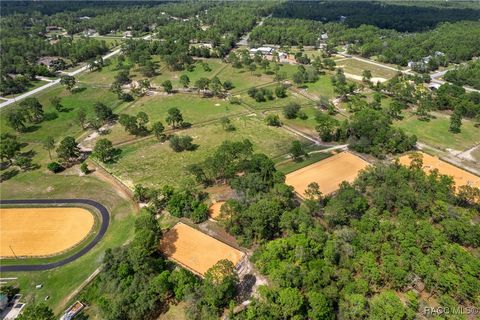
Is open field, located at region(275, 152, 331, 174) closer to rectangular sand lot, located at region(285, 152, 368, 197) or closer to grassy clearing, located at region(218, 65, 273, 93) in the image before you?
rectangular sand lot, located at region(285, 152, 368, 197)

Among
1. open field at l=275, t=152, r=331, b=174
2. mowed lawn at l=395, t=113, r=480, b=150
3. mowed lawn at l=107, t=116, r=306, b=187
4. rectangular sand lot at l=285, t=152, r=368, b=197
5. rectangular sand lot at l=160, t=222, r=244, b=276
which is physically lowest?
mowed lawn at l=107, t=116, r=306, b=187

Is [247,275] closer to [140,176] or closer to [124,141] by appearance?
[140,176]

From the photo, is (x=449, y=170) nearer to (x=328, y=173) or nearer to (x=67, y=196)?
(x=328, y=173)

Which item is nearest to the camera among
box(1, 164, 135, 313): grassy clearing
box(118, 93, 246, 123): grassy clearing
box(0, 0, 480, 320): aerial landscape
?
box(0, 0, 480, 320): aerial landscape

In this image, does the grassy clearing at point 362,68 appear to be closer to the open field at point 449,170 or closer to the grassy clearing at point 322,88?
the grassy clearing at point 322,88

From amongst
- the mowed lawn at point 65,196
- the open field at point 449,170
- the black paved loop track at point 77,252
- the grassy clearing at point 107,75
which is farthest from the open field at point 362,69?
the black paved loop track at point 77,252

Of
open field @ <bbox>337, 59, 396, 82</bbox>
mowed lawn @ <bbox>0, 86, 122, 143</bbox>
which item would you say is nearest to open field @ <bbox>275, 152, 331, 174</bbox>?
mowed lawn @ <bbox>0, 86, 122, 143</bbox>
